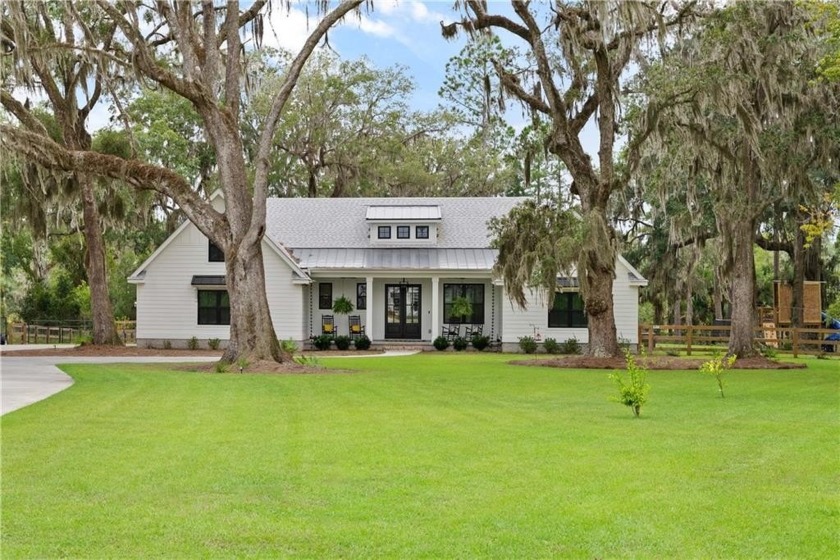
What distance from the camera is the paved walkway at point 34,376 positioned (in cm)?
1427

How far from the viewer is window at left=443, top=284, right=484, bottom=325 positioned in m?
34.7

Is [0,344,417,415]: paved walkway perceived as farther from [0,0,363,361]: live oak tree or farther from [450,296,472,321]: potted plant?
[450,296,472,321]: potted plant

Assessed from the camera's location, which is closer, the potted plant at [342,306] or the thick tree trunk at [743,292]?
the thick tree trunk at [743,292]

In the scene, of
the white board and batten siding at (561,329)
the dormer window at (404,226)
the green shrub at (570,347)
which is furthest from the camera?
the dormer window at (404,226)

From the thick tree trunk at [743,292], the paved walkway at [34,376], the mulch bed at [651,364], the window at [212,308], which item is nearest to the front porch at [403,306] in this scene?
the window at [212,308]

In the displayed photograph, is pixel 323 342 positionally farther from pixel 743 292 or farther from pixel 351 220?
pixel 743 292

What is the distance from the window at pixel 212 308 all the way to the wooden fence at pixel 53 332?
20.1ft

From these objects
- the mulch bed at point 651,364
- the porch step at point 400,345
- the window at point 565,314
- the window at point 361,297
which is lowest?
the mulch bed at point 651,364

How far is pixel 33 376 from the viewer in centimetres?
1855

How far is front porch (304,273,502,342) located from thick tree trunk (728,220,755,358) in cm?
1087

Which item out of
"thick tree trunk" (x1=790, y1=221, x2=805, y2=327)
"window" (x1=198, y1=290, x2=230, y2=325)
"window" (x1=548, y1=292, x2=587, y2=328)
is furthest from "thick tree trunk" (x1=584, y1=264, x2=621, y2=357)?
"window" (x1=198, y1=290, x2=230, y2=325)

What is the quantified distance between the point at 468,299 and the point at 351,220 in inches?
236

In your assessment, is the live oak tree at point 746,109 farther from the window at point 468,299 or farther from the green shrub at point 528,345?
the window at point 468,299

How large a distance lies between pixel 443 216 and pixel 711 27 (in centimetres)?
1656
